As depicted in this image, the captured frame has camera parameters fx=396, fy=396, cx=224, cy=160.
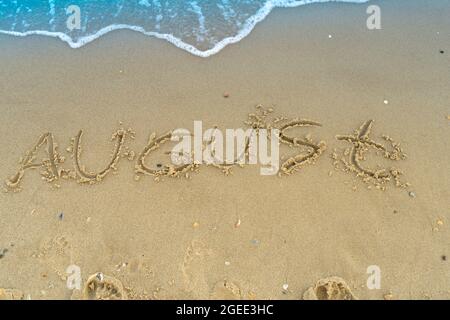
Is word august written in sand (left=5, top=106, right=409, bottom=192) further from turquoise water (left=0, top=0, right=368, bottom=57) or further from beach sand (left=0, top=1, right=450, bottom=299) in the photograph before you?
turquoise water (left=0, top=0, right=368, bottom=57)

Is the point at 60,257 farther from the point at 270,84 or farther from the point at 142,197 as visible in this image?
the point at 270,84

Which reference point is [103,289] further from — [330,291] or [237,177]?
[330,291]

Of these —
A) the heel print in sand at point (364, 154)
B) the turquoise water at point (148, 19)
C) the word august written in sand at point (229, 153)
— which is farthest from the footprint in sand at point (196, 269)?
the turquoise water at point (148, 19)

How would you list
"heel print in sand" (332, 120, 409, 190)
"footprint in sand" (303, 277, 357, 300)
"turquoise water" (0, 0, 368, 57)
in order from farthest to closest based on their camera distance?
1. "turquoise water" (0, 0, 368, 57)
2. "heel print in sand" (332, 120, 409, 190)
3. "footprint in sand" (303, 277, 357, 300)

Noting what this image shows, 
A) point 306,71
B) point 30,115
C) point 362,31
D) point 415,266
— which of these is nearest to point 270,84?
point 306,71

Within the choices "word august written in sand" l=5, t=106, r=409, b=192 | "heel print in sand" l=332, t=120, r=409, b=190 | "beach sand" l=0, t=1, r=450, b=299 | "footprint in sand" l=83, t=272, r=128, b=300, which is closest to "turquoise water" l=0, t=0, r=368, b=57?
"beach sand" l=0, t=1, r=450, b=299

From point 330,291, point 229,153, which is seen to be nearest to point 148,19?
point 229,153

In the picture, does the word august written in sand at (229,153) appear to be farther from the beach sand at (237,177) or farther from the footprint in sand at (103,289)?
the footprint in sand at (103,289)
